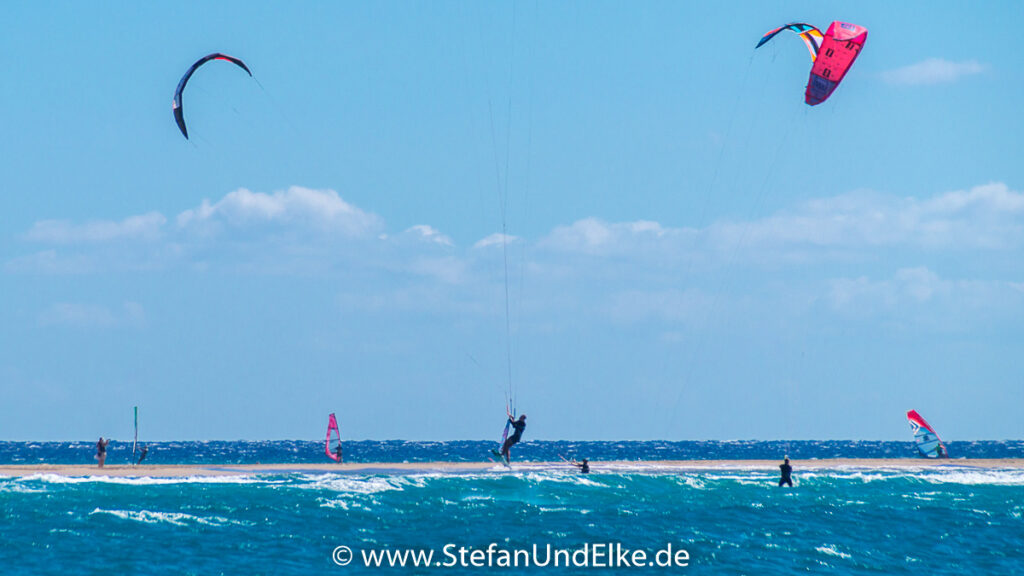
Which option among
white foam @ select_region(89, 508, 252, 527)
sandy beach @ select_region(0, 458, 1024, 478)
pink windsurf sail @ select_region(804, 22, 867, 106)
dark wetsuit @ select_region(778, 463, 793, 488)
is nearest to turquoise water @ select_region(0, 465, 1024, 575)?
white foam @ select_region(89, 508, 252, 527)

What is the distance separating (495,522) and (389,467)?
18.3 metres

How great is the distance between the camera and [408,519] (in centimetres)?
2978

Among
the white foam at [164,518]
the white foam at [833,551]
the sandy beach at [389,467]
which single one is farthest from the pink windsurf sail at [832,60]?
the sandy beach at [389,467]

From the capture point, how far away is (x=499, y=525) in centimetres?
2884

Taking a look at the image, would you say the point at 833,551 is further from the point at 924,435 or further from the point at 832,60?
the point at 924,435

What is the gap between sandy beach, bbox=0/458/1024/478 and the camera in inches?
1622

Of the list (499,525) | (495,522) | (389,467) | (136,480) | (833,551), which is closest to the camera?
(833,551)

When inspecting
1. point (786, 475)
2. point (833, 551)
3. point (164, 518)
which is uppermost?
point (786, 475)

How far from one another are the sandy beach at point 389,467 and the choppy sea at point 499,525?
6.90 ft

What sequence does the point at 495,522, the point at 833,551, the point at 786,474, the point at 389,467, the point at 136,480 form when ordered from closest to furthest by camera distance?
the point at 833,551, the point at 495,522, the point at 136,480, the point at 786,474, the point at 389,467

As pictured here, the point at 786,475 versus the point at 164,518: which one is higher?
the point at 786,475

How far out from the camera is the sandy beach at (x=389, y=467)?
41.2 m

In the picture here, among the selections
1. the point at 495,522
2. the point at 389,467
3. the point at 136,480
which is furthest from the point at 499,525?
the point at 389,467

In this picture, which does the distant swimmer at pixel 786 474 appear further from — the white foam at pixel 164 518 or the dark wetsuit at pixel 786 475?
the white foam at pixel 164 518
